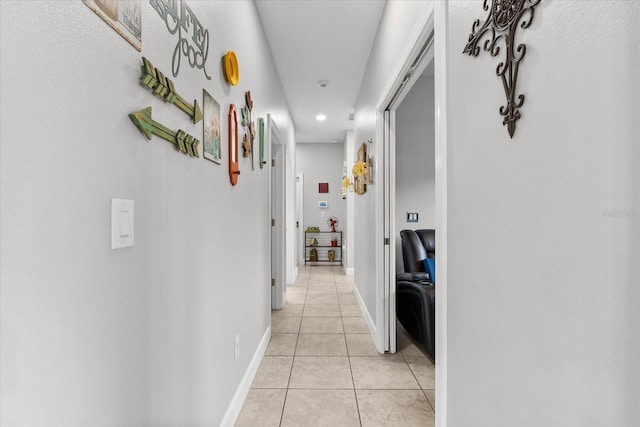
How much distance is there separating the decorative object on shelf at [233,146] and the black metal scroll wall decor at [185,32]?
356 mm

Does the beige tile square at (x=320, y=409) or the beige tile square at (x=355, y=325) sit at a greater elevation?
the beige tile square at (x=355, y=325)

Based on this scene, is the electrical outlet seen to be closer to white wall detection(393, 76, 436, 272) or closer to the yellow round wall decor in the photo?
the yellow round wall decor

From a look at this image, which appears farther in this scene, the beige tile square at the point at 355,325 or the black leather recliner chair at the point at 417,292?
the beige tile square at the point at 355,325

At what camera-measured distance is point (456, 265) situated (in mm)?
1180

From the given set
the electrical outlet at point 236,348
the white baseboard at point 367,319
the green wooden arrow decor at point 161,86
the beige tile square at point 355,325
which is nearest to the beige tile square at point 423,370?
the white baseboard at point 367,319

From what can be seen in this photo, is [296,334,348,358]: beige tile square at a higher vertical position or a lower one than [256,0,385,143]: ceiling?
lower

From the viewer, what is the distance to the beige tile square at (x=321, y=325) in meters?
3.28

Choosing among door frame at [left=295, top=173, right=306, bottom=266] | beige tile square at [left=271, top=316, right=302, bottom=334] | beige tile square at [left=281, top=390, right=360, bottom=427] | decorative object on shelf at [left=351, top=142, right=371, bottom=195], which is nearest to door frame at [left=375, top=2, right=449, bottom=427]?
decorative object on shelf at [left=351, top=142, right=371, bottom=195]

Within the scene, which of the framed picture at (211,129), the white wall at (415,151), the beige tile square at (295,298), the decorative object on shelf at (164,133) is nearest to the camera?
the decorative object on shelf at (164,133)

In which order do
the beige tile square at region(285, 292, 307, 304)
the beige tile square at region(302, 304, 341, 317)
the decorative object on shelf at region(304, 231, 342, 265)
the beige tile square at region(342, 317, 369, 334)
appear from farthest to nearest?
1. the decorative object on shelf at region(304, 231, 342, 265)
2. the beige tile square at region(285, 292, 307, 304)
3. the beige tile square at region(302, 304, 341, 317)
4. the beige tile square at region(342, 317, 369, 334)

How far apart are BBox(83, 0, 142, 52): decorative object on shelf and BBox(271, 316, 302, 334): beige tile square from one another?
288 cm

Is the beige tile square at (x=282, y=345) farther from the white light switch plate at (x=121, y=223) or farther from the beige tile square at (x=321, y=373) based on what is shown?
the white light switch plate at (x=121, y=223)

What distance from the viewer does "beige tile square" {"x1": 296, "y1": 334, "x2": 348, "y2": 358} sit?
2.77 m

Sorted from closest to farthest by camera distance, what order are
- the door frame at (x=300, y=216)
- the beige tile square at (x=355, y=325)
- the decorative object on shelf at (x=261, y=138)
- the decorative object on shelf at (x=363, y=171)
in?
the decorative object on shelf at (x=261, y=138), the beige tile square at (x=355, y=325), the decorative object on shelf at (x=363, y=171), the door frame at (x=300, y=216)
